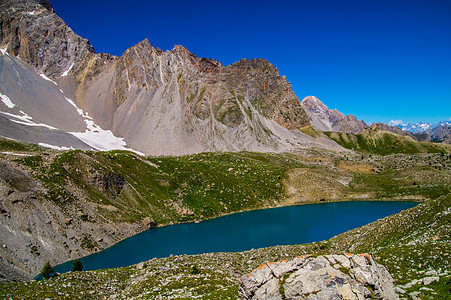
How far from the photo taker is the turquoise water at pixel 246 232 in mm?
59406

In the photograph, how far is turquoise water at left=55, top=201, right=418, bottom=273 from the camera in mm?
59406

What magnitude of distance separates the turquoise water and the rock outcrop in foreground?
140 feet

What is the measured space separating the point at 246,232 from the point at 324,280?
5808 centimetres

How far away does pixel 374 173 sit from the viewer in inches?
→ 5123

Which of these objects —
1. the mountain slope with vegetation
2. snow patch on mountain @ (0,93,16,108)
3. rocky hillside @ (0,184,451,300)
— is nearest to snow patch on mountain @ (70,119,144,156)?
snow patch on mountain @ (0,93,16,108)

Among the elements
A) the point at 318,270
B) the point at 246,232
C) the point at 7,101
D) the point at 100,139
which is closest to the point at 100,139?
the point at 100,139

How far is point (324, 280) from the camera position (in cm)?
1573

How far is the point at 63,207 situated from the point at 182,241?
27768 millimetres

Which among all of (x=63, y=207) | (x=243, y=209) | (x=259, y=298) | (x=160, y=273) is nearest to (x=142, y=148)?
(x=243, y=209)

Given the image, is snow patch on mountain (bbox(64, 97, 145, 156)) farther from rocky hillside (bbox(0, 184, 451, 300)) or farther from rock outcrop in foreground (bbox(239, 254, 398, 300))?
rock outcrop in foreground (bbox(239, 254, 398, 300))

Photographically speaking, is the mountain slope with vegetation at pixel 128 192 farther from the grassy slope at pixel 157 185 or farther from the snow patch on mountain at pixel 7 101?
the snow patch on mountain at pixel 7 101

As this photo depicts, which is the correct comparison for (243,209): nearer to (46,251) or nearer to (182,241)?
(182,241)

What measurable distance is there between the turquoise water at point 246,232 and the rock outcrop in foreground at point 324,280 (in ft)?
140

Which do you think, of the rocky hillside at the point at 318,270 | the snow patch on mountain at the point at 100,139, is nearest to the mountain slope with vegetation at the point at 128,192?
the rocky hillside at the point at 318,270
